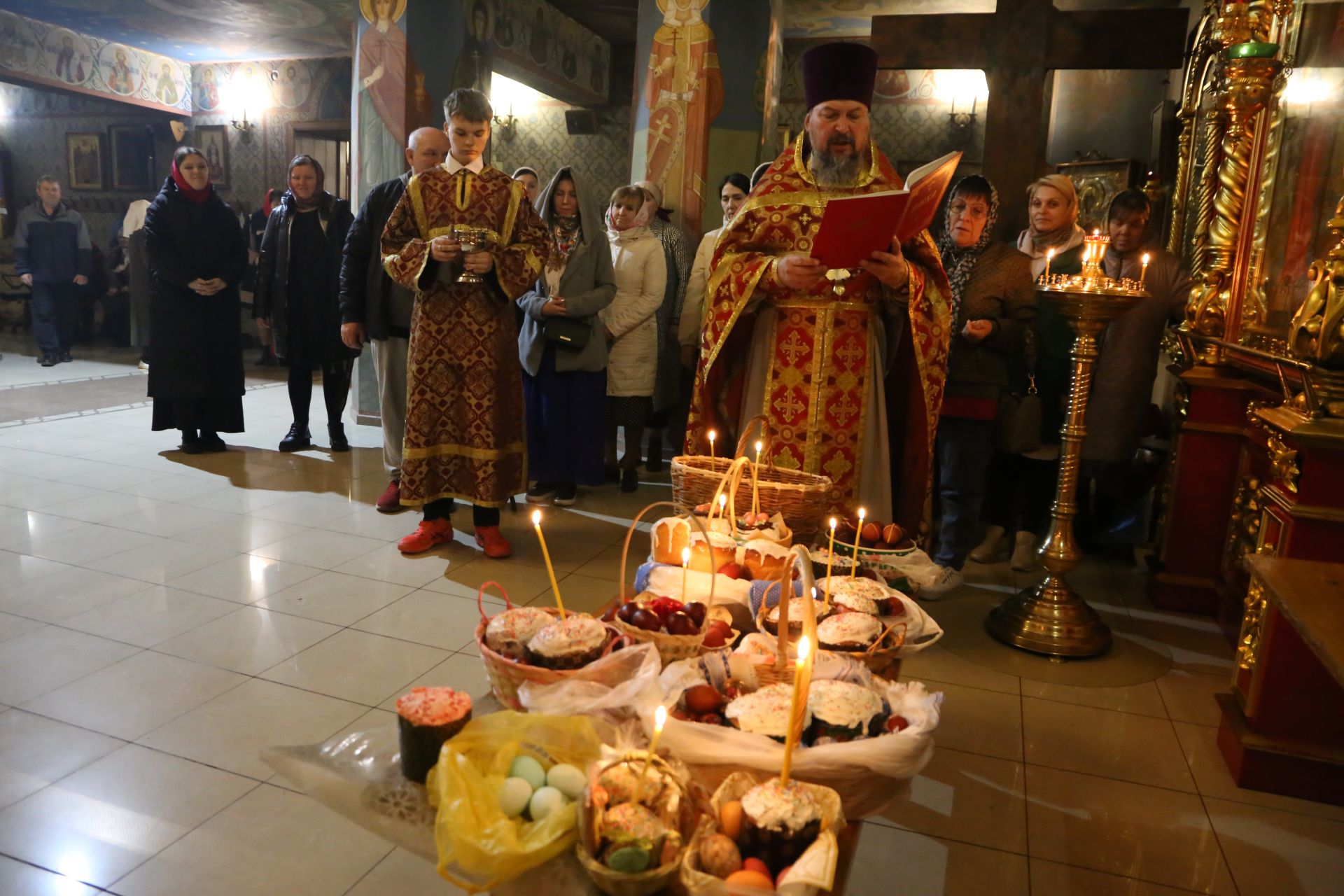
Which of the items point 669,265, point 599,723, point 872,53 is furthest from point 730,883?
point 669,265

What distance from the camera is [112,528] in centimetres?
438

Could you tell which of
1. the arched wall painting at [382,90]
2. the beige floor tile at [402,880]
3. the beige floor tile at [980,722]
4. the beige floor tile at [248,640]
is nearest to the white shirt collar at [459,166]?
the beige floor tile at [248,640]

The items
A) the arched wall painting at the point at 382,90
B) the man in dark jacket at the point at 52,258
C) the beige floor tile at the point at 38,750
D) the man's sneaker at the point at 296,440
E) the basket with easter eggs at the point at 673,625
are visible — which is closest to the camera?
the basket with easter eggs at the point at 673,625

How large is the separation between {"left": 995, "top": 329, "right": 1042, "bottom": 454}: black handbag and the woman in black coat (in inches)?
184

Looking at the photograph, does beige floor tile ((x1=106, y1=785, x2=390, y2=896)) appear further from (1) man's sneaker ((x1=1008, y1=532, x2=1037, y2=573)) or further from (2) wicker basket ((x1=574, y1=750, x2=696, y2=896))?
(1) man's sneaker ((x1=1008, y1=532, x2=1037, y2=573))

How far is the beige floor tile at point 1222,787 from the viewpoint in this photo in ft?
8.32

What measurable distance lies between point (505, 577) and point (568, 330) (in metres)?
1.55

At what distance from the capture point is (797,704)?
1.38 m

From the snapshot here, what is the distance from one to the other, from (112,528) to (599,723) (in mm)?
3748

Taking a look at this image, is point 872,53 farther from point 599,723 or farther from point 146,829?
point 146,829

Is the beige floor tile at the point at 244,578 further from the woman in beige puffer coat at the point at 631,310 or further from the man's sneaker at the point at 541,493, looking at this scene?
the woman in beige puffer coat at the point at 631,310

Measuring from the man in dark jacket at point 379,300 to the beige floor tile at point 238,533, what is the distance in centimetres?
57

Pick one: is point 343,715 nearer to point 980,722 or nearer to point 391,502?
point 980,722

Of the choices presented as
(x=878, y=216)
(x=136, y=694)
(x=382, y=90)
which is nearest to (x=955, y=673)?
(x=878, y=216)
